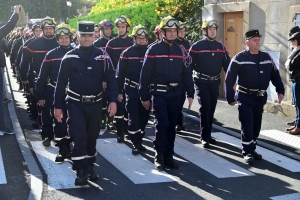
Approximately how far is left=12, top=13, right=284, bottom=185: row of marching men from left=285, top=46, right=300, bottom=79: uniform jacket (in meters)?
1.37

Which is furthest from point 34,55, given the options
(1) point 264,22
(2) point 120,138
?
(1) point 264,22

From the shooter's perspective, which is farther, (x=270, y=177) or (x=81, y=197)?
(x=270, y=177)

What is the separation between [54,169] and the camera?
306 inches

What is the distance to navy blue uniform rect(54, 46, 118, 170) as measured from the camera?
6961 millimetres

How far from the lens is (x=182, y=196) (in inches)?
255

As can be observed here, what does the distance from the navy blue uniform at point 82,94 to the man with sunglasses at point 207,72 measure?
8.00ft

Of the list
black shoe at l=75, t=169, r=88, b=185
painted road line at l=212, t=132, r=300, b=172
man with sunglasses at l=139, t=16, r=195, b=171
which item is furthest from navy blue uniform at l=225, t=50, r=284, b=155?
black shoe at l=75, t=169, r=88, b=185

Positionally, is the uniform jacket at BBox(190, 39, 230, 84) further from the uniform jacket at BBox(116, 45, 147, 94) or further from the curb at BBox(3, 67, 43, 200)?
the curb at BBox(3, 67, 43, 200)

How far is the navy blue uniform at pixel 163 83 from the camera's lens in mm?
7660

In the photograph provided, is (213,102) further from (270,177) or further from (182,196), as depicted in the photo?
(182,196)

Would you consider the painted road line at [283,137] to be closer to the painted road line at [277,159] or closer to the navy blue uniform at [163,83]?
the painted road line at [277,159]

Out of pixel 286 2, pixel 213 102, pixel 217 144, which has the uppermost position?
pixel 286 2

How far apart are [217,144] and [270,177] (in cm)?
221

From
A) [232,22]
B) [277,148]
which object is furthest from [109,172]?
Result: [232,22]
